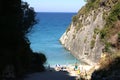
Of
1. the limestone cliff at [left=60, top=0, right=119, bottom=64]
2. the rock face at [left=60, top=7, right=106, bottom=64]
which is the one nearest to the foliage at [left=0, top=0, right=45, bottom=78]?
the limestone cliff at [left=60, top=0, right=119, bottom=64]

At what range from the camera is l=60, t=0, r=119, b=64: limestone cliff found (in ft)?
166

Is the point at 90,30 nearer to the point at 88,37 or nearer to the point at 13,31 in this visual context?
the point at 88,37

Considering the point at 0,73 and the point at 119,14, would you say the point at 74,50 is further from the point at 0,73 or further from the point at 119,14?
the point at 0,73

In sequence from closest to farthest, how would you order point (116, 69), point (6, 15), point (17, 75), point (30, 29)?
point (116, 69)
point (6, 15)
point (17, 75)
point (30, 29)

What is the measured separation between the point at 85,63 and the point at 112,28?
519 inches

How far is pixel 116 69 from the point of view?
77.3ft

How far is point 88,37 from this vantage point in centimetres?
5634

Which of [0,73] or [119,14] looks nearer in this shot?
[0,73]

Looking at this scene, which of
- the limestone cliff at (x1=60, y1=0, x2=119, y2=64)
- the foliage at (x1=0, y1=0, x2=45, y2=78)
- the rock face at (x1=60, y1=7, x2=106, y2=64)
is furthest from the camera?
the rock face at (x1=60, y1=7, x2=106, y2=64)

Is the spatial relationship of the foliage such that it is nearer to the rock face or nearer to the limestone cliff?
the limestone cliff

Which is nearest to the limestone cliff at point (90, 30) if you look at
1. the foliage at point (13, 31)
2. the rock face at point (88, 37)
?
the rock face at point (88, 37)

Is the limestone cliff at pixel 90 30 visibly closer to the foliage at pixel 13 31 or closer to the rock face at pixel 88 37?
the rock face at pixel 88 37

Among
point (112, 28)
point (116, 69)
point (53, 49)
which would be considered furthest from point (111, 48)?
point (53, 49)

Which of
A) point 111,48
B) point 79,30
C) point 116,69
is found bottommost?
point 116,69
